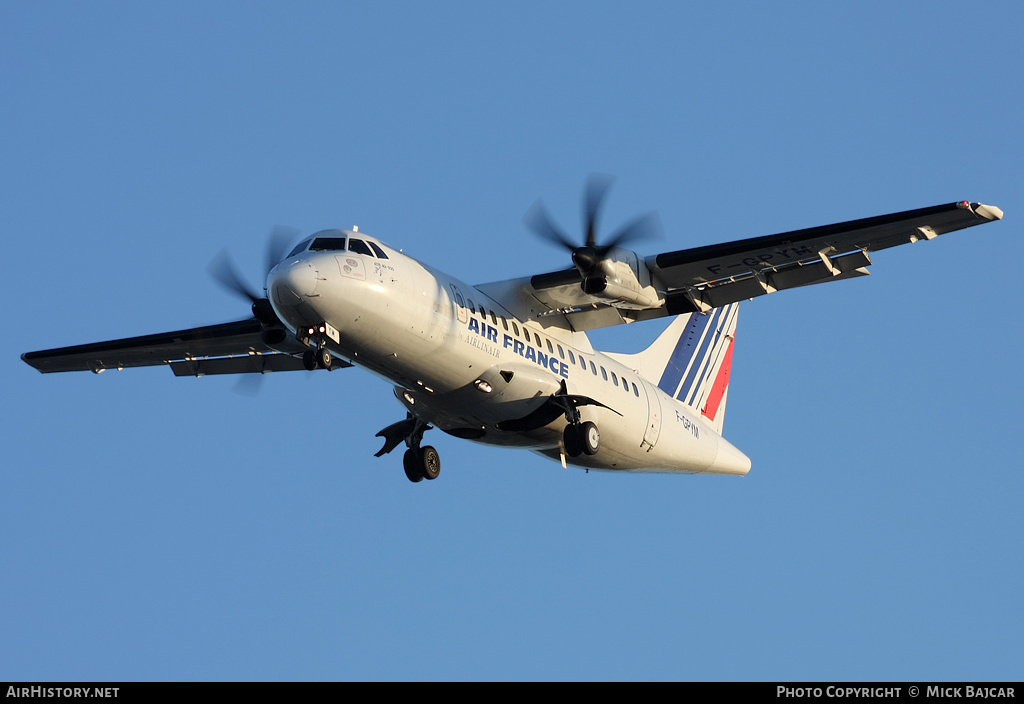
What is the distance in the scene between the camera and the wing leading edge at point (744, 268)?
1582 cm

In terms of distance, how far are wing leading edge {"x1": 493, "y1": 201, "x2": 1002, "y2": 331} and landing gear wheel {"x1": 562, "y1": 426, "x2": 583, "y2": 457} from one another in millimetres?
1831

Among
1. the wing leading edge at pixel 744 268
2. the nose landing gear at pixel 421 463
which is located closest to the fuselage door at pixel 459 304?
the wing leading edge at pixel 744 268

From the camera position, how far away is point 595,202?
17.2 meters

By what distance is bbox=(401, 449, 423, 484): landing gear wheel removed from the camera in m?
18.6

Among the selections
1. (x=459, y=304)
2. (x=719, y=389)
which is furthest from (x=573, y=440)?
(x=719, y=389)

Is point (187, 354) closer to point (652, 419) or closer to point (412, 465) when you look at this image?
point (412, 465)

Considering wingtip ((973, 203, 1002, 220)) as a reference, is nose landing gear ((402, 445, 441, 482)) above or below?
below

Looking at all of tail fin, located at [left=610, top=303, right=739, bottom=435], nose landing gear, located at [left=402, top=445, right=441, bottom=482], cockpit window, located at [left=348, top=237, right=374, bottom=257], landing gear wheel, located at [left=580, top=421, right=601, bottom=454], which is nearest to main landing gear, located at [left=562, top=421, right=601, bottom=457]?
landing gear wheel, located at [left=580, top=421, right=601, bottom=454]

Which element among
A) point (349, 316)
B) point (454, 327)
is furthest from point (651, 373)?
point (349, 316)

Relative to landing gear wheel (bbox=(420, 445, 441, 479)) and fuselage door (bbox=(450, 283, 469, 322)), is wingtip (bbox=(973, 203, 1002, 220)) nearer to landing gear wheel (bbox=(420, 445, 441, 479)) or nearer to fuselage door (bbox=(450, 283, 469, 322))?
fuselage door (bbox=(450, 283, 469, 322))

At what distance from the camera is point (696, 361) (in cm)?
2428

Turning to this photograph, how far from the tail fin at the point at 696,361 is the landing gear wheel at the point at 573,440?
12.9ft
